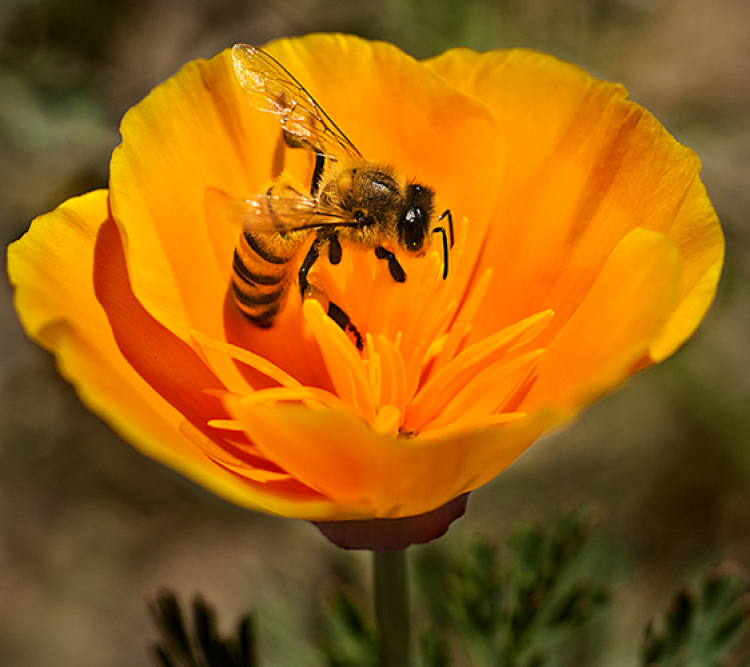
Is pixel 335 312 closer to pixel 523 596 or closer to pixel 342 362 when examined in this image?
pixel 342 362

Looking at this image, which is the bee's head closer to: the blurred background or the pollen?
the pollen

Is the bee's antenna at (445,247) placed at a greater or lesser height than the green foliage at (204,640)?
greater

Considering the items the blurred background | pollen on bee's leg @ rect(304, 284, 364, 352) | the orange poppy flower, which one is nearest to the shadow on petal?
the orange poppy flower

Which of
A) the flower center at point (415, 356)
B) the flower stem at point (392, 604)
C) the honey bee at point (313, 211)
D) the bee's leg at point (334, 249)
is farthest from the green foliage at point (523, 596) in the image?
the bee's leg at point (334, 249)

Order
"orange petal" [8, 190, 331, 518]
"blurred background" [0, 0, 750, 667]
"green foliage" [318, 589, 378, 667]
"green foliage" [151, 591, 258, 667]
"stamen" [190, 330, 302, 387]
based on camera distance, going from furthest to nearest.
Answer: "blurred background" [0, 0, 750, 667]
"green foliage" [318, 589, 378, 667]
"green foliage" [151, 591, 258, 667]
"stamen" [190, 330, 302, 387]
"orange petal" [8, 190, 331, 518]

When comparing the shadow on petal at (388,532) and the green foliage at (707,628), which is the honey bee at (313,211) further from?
the green foliage at (707,628)

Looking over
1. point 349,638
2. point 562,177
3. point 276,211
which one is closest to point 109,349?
point 276,211
